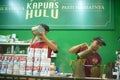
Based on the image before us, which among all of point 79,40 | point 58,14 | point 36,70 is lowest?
point 36,70

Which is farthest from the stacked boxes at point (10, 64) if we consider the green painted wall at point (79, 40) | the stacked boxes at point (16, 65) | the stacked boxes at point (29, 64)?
the green painted wall at point (79, 40)

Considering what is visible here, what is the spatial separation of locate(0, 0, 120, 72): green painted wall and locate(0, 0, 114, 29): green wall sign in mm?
125

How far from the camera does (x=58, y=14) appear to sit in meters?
5.86

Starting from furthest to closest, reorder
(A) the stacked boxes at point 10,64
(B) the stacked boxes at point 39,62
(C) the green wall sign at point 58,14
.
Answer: (C) the green wall sign at point 58,14 → (A) the stacked boxes at point 10,64 → (B) the stacked boxes at point 39,62

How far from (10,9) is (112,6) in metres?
2.59

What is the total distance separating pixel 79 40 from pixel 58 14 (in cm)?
83

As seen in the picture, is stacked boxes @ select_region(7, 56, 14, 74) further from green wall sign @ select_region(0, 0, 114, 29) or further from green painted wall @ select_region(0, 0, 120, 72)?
green wall sign @ select_region(0, 0, 114, 29)

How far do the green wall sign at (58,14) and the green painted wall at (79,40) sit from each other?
13 cm

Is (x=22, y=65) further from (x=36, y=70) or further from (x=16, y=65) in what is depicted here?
(x=36, y=70)

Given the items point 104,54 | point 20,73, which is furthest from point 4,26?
point 20,73

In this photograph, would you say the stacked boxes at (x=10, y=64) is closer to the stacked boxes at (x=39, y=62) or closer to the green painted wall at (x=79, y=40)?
the stacked boxes at (x=39, y=62)

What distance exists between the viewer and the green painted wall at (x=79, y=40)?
5.52m

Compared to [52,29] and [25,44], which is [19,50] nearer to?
[25,44]

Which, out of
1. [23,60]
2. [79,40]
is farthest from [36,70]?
[79,40]
